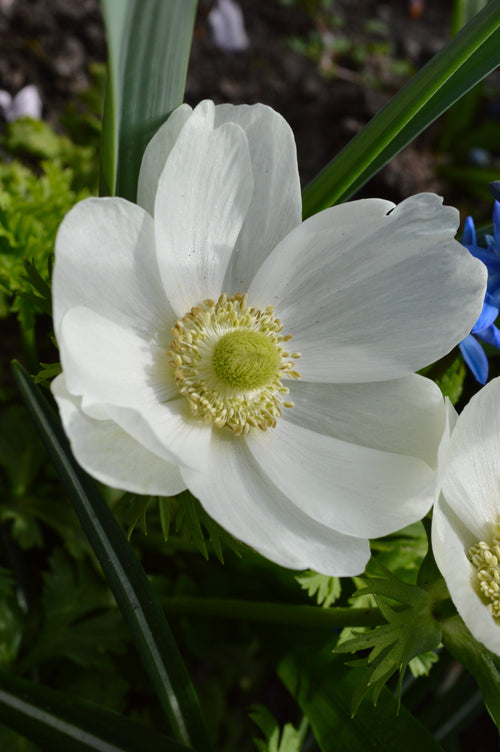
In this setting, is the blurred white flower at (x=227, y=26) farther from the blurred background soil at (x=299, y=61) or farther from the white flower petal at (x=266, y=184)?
the white flower petal at (x=266, y=184)

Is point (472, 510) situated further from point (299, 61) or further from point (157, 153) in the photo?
point (299, 61)

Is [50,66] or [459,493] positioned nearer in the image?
[459,493]

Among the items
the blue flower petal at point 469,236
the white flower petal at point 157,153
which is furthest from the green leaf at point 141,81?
the blue flower petal at point 469,236

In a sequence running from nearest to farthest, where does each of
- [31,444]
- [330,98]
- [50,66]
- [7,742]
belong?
[7,742], [31,444], [50,66], [330,98]

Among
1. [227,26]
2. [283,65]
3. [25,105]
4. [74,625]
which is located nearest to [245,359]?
[74,625]

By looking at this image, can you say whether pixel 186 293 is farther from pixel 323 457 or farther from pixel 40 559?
pixel 40 559

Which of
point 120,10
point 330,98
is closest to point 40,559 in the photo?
point 120,10
